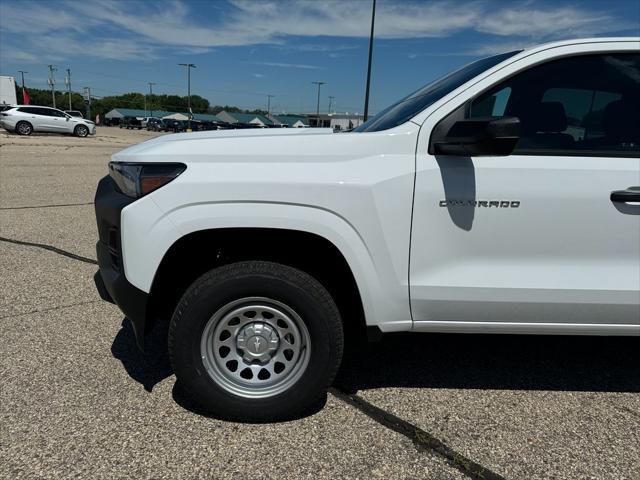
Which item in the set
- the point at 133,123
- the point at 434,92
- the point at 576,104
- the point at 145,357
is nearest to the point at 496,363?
the point at 576,104

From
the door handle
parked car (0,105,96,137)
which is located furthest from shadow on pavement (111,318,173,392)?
parked car (0,105,96,137)

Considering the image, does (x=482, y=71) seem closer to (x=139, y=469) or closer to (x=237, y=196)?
(x=237, y=196)

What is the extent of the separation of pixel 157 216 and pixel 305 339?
937 mm

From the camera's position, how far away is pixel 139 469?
2.29 m

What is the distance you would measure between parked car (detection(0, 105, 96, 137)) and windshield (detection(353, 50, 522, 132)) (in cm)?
2847

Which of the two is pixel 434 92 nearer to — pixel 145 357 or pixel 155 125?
pixel 145 357

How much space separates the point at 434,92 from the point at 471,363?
5.78ft

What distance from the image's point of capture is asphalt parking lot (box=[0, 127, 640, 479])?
Answer: 2.35 m

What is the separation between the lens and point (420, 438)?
2572mm

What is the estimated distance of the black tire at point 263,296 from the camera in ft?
8.11

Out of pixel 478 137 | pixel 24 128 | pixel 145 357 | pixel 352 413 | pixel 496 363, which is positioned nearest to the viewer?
pixel 478 137

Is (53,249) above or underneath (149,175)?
underneath

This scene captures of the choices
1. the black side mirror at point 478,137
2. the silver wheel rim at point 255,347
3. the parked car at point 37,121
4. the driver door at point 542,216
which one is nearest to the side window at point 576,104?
the driver door at point 542,216

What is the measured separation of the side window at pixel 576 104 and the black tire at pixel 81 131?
30.8m
